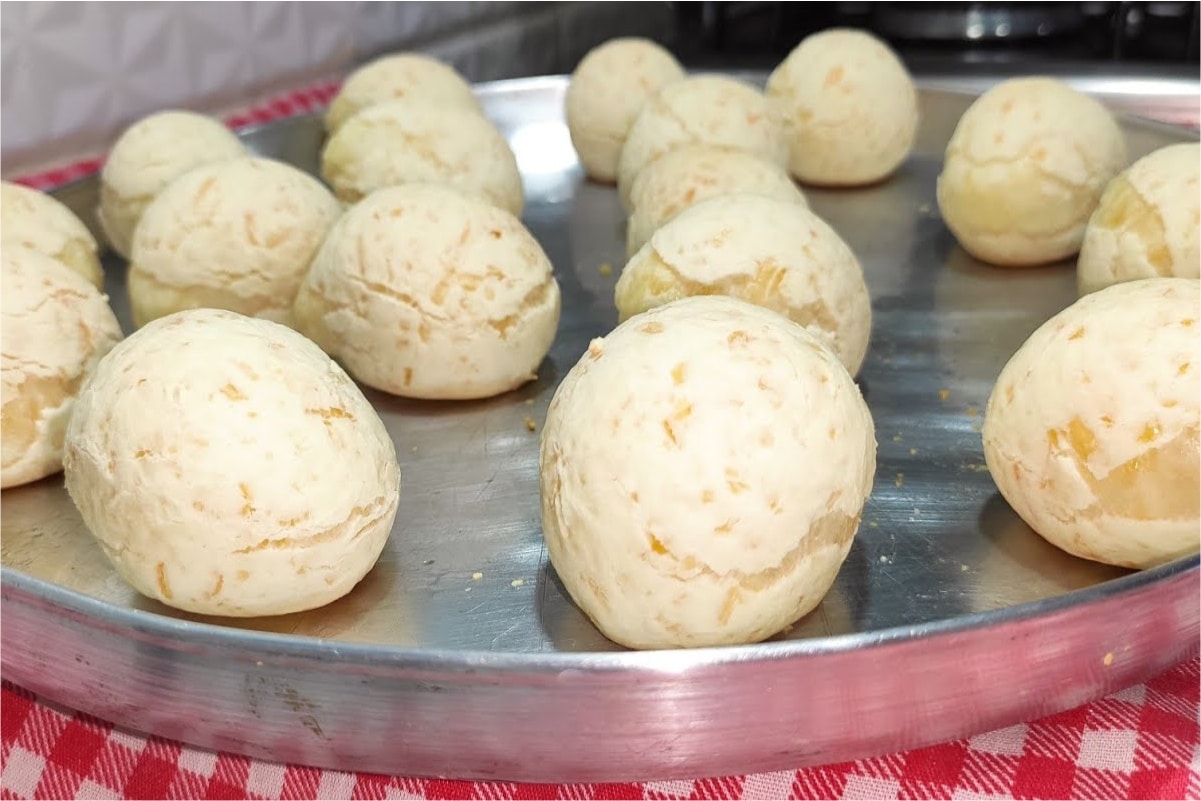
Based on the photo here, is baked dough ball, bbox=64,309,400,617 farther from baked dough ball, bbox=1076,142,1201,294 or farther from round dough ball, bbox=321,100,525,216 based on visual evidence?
baked dough ball, bbox=1076,142,1201,294

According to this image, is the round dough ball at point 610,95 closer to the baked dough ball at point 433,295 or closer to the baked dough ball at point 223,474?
the baked dough ball at point 433,295

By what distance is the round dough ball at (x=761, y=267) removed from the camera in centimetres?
139

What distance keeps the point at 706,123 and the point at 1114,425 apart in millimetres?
1016

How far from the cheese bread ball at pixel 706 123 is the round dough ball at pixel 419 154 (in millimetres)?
232

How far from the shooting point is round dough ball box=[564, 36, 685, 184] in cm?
218

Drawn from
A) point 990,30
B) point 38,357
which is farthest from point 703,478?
point 990,30

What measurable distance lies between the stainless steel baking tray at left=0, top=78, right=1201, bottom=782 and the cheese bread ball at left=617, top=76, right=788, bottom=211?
1.77 ft

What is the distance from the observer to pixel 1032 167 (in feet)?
5.69

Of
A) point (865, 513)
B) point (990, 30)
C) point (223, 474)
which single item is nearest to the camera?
point (223, 474)

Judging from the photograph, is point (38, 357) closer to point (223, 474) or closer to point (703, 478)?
point (223, 474)

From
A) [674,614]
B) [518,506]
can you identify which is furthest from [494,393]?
[674,614]

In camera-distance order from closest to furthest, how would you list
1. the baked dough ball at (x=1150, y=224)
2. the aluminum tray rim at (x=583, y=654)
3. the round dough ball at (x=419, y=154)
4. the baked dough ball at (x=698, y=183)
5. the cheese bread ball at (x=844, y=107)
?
1. the aluminum tray rim at (x=583, y=654)
2. the baked dough ball at (x=1150, y=224)
3. the baked dough ball at (x=698, y=183)
4. the round dough ball at (x=419, y=154)
5. the cheese bread ball at (x=844, y=107)

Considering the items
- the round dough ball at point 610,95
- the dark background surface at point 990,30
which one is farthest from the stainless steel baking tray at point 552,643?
the dark background surface at point 990,30

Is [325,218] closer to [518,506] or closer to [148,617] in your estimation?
[518,506]
